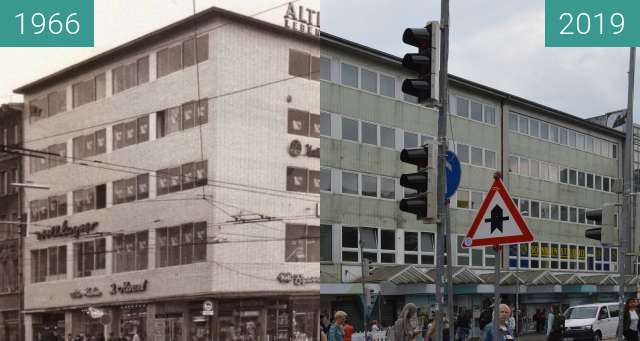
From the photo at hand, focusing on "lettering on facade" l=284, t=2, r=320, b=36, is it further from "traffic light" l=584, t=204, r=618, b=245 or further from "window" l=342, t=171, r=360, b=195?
"window" l=342, t=171, r=360, b=195

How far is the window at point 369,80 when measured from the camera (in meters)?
32.3

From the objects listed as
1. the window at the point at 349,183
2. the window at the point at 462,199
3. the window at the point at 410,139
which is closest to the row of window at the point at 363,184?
the window at the point at 349,183

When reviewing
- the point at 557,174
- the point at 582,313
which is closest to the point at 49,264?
the point at 582,313

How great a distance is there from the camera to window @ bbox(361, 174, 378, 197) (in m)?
31.9

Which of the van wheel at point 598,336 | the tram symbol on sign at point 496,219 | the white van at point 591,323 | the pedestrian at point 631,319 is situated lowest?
the van wheel at point 598,336

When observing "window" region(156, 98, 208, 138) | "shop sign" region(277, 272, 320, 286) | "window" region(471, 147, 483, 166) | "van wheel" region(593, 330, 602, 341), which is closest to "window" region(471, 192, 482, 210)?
"window" region(471, 147, 483, 166)

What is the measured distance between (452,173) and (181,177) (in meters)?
3.27

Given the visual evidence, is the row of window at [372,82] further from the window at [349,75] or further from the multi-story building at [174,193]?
the multi-story building at [174,193]

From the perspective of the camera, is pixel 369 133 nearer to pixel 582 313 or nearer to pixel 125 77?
pixel 582 313

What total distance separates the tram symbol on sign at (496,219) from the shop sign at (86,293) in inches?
138

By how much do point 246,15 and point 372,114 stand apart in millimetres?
27029

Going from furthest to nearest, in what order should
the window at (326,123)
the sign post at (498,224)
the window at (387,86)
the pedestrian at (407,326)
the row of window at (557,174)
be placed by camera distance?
the row of window at (557,174) < the window at (387,86) < the window at (326,123) < the pedestrian at (407,326) < the sign post at (498,224)

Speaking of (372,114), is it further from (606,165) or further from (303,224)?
(303,224)

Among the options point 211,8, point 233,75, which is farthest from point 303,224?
point 211,8
